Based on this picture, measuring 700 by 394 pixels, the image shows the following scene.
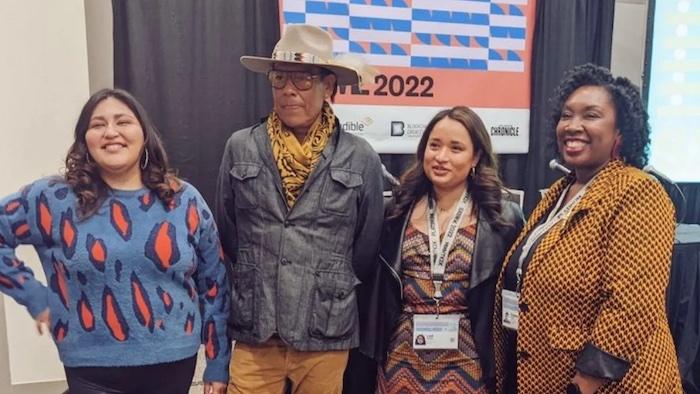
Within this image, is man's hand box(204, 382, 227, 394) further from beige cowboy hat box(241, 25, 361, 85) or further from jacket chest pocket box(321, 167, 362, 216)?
beige cowboy hat box(241, 25, 361, 85)

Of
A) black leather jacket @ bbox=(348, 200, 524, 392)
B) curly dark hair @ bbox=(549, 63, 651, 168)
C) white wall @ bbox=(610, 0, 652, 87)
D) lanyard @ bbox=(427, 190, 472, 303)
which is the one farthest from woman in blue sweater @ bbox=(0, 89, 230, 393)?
white wall @ bbox=(610, 0, 652, 87)

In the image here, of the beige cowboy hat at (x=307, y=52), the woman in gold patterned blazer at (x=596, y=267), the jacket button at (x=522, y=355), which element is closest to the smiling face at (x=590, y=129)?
the woman in gold patterned blazer at (x=596, y=267)

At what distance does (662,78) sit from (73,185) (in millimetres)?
3080

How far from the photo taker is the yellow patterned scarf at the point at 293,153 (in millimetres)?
1656

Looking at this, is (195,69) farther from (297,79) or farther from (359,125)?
(297,79)

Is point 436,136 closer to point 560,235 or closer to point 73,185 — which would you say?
point 560,235

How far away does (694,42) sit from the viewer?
10.0 feet

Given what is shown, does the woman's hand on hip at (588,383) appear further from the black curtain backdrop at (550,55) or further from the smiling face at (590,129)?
the black curtain backdrop at (550,55)

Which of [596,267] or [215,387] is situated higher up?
[596,267]

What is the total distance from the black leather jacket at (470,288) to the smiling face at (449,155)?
0.16 metres

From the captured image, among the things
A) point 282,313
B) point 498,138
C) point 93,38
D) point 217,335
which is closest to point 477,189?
point 282,313

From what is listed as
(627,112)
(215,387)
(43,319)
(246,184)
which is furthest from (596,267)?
(43,319)

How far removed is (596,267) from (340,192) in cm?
77

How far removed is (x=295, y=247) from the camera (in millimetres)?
1624
